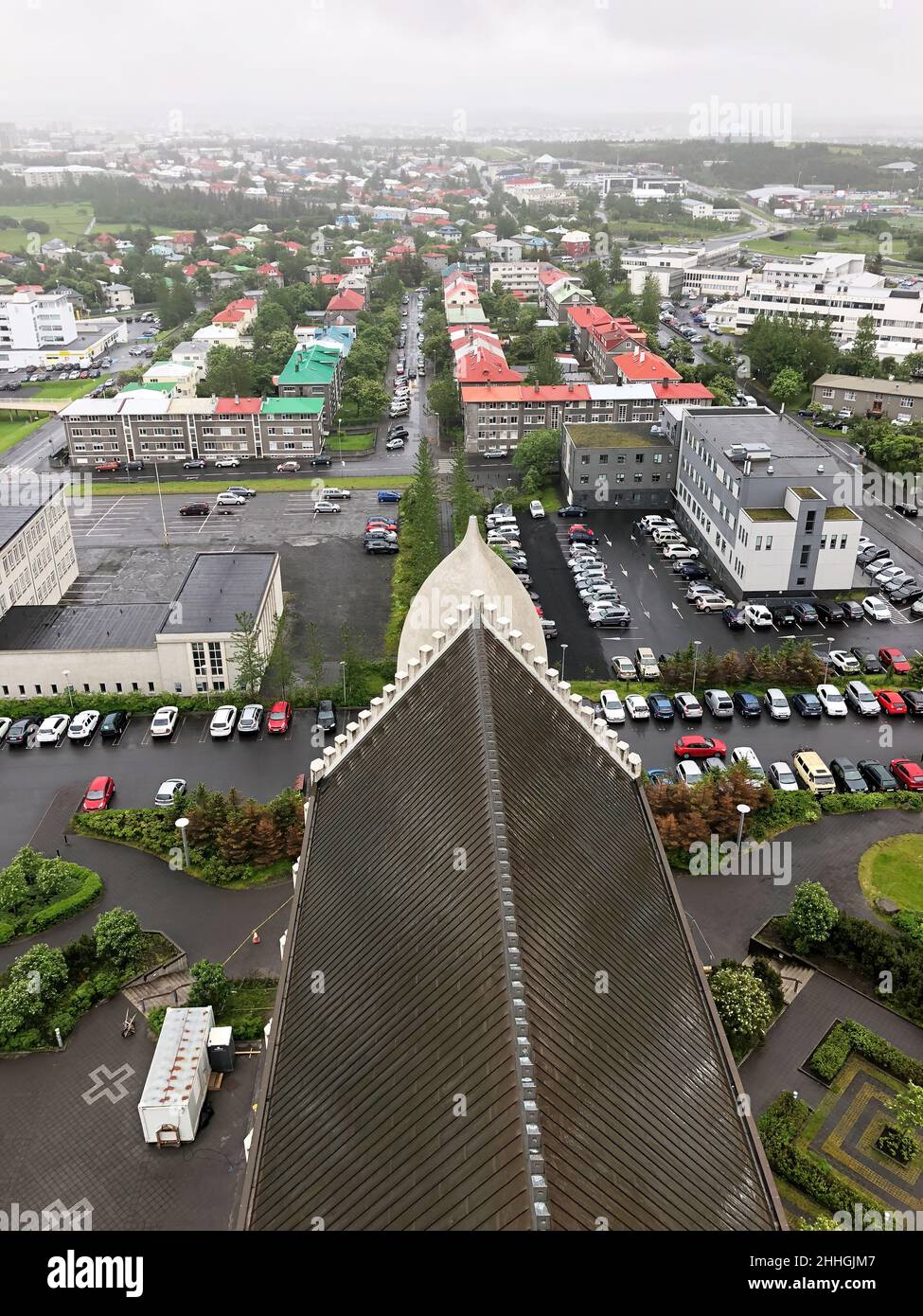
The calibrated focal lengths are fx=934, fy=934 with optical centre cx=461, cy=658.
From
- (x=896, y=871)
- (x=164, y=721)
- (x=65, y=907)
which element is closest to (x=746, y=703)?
(x=896, y=871)

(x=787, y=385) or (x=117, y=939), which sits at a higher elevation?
(x=787, y=385)

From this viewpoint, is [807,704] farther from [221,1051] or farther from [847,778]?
[221,1051]

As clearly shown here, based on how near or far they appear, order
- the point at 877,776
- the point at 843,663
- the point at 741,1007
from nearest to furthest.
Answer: the point at 741,1007, the point at 877,776, the point at 843,663

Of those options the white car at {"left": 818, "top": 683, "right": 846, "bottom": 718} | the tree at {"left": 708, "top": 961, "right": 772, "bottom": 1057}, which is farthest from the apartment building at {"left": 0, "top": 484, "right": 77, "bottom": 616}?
the white car at {"left": 818, "top": 683, "right": 846, "bottom": 718}

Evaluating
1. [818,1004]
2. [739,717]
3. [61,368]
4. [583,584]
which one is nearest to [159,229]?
[61,368]

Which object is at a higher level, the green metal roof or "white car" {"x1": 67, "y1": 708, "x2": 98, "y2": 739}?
the green metal roof

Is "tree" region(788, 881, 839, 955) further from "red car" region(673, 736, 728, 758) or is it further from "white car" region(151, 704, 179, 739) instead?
"white car" region(151, 704, 179, 739)
